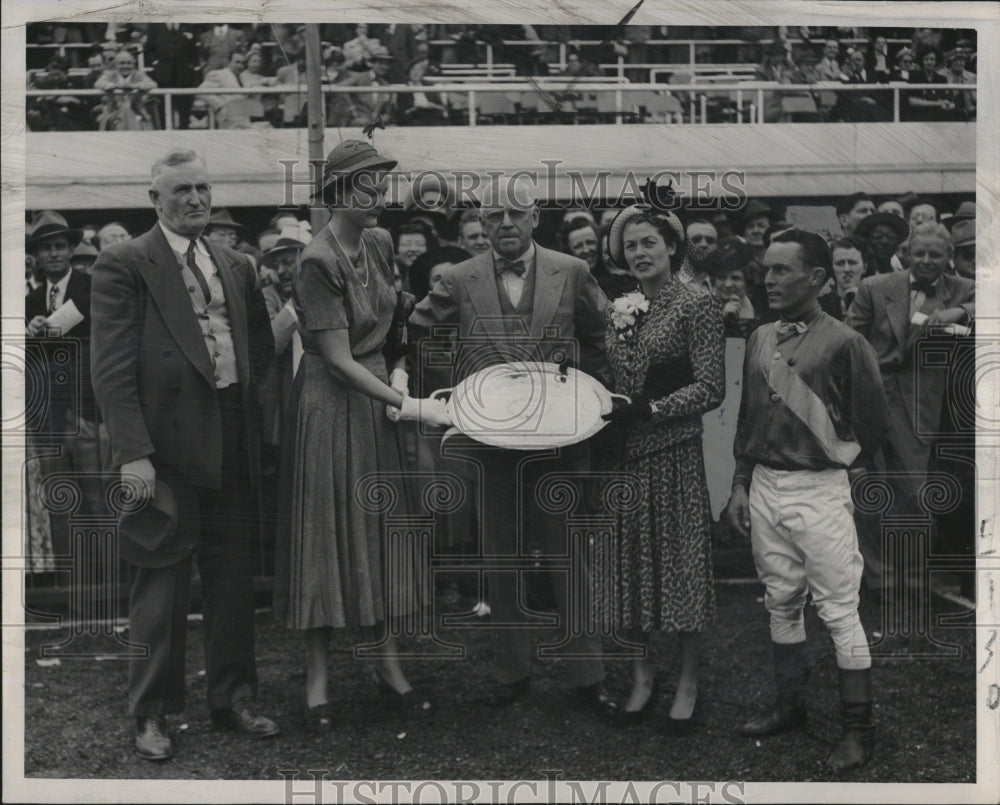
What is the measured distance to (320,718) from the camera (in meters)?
4.66

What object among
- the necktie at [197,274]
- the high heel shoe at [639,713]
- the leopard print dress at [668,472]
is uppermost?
the necktie at [197,274]

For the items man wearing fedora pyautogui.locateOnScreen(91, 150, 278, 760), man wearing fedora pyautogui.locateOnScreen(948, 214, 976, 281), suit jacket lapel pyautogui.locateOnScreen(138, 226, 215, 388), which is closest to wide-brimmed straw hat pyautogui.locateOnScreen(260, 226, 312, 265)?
man wearing fedora pyautogui.locateOnScreen(91, 150, 278, 760)

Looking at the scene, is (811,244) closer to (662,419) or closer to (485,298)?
→ (662,419)

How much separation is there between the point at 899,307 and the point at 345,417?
1.98 m

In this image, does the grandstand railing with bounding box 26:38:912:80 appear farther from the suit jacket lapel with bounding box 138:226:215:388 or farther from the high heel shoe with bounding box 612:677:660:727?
the high heel shoe with bounding box 612:677:660:727

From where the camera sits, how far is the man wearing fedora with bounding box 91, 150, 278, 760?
4555mm

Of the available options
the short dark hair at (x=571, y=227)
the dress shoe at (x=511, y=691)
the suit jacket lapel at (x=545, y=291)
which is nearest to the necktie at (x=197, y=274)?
the suit jacket lapel at (x=545, y=291)

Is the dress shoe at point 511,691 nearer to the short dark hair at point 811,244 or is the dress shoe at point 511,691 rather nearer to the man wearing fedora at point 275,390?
the man wearing fedora at point 275,390

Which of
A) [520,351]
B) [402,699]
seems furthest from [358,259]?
[402,699]

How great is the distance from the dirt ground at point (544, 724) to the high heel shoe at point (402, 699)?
3 centimetres

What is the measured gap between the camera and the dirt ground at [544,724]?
15.3ft

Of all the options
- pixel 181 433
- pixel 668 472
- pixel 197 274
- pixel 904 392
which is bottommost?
pixel 668 472

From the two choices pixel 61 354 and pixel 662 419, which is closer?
pixel 662 419

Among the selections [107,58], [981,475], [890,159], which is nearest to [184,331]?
[107,58]
